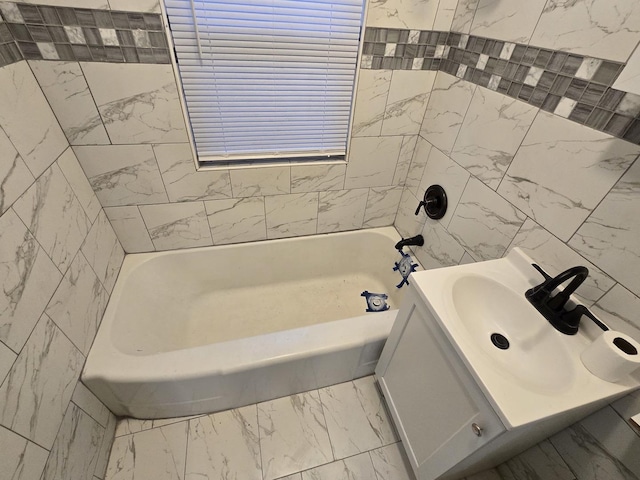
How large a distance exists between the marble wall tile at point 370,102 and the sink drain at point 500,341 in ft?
3.45

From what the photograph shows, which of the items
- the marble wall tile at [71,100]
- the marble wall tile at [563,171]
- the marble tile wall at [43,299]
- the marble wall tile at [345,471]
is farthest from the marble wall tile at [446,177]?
the marble tile wall at [43,299]

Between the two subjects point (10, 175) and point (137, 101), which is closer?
point (10, 175)

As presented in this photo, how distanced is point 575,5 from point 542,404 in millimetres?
1050

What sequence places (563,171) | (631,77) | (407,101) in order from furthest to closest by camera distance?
(407,101)
(563,171)
(631,77)

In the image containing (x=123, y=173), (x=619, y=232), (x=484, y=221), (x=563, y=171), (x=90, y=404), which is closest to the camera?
(x=619, y=232)

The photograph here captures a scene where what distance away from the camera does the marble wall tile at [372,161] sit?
4.91ft

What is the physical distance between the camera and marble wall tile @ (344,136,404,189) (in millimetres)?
1496

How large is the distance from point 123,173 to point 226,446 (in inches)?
50.3

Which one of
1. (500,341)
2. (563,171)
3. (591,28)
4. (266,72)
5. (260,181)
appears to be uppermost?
(591,28)

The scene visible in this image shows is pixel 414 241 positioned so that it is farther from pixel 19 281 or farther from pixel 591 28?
pixel 19 281

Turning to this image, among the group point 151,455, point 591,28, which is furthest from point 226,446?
point 591,28

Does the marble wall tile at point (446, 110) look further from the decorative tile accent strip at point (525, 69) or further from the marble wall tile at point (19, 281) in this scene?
the marble wall tile at point (19, 281)

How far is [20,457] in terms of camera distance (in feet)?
2.35

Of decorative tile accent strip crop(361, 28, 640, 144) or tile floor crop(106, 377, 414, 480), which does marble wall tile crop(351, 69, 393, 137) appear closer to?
decorative tile accent strip crop(361, 28, 640, 144)
